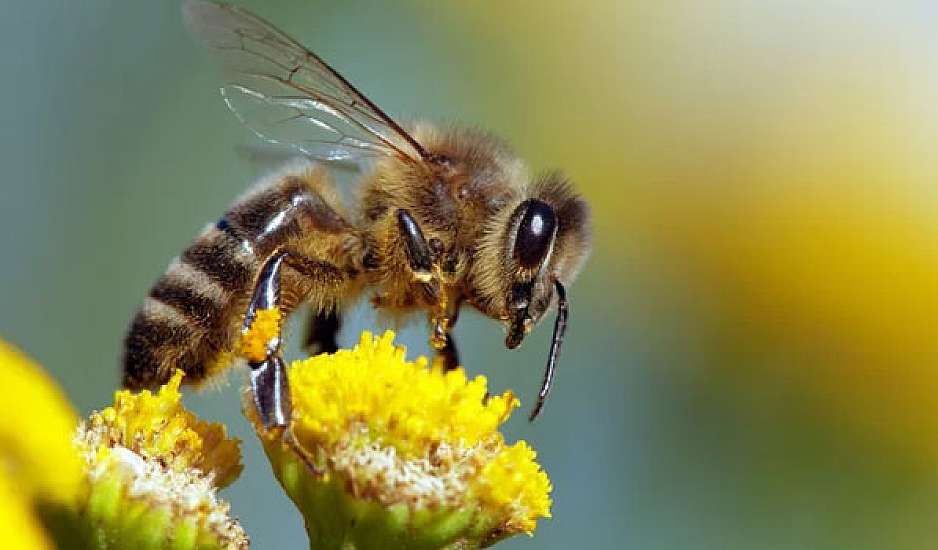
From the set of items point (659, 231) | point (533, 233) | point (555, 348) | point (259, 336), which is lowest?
point (259, 336)

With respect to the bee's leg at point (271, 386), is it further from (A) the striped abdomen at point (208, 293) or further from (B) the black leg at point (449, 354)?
(B) the black leg at point (449, 354)

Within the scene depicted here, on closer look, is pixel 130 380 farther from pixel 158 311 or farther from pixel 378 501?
pixel 378 501

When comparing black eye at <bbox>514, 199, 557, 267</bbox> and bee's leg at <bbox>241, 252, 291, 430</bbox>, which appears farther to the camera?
black eye at <bbox>514, 199, 557, 267</bbox>

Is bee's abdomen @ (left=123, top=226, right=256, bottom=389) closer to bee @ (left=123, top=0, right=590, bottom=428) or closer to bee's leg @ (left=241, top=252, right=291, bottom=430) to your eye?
bee @ (left=123, top=0, right=590, bottom=428)

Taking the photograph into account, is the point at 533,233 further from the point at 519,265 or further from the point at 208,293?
the point at 208,293

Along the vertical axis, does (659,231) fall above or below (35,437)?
above

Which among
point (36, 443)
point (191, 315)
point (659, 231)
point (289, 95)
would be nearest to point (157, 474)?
point (36, 443)

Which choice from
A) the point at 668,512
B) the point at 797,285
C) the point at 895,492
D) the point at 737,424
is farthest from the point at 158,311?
the point at 797,285

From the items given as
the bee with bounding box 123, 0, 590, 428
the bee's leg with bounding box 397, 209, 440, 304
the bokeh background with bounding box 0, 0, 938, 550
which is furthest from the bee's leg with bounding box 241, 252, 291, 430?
the bokeh background with bounding box 0, 0, 938, 550
